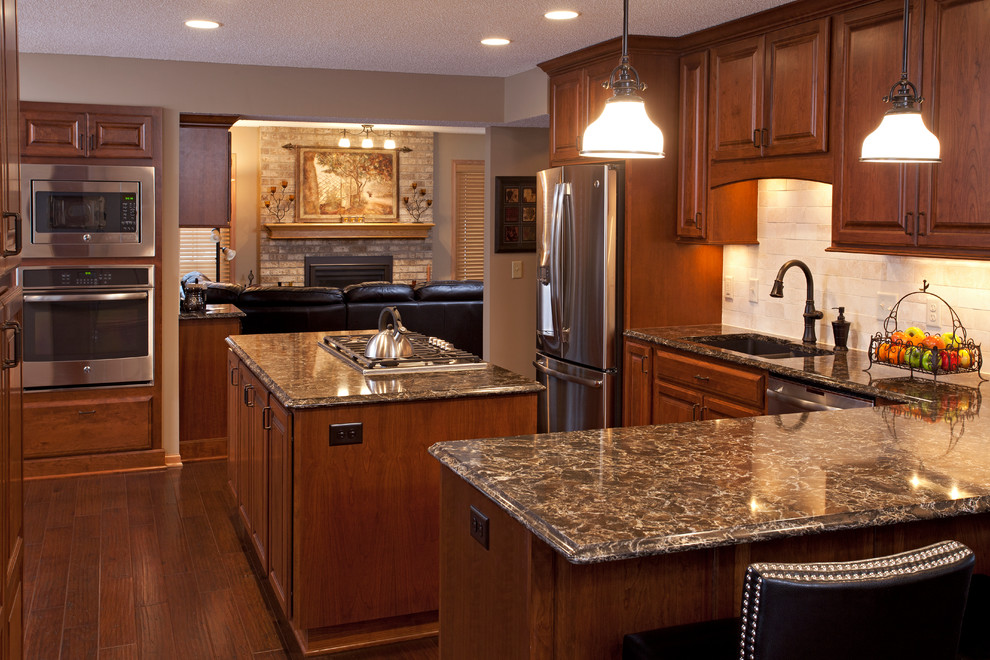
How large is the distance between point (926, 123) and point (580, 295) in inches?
83.9

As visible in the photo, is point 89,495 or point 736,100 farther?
point 89,495

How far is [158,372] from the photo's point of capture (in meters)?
5.64

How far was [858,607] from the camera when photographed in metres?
1.42

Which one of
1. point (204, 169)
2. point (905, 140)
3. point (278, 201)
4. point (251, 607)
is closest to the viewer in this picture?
point (905, 140)

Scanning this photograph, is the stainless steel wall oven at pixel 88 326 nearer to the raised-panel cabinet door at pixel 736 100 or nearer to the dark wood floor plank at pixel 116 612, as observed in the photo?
the dark wood floor plank at pixel 116 612

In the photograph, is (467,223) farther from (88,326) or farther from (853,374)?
(853,374)

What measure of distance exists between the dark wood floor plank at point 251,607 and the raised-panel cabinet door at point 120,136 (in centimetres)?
253

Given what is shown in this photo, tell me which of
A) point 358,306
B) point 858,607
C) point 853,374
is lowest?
point 858,607

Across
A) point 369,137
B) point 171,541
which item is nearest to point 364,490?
point 171,541

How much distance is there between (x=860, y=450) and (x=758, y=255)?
9.29 feet

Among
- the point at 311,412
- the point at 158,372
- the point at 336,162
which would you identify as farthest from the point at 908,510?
the point at 336,162

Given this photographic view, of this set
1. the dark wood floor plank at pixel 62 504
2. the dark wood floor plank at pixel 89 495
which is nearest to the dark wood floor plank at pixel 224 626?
the dark wood floor plank at pixel 62 504

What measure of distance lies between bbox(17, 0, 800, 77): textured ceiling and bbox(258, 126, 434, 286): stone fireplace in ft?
20.5

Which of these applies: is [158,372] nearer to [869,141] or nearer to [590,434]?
[590,434]
